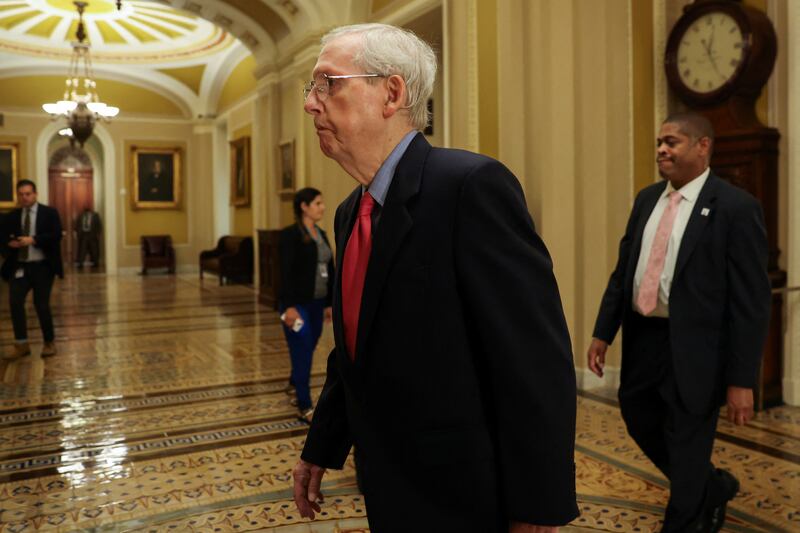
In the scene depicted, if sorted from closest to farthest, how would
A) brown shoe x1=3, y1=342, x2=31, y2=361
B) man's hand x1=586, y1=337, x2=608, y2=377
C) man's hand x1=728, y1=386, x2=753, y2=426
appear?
1. man's hand x1=728, y1=386, x2=753, y2=426
2. man's hand x1=586, y1=337, x2=608, y2=377
3. brown shoe x1=3, y1=342, x2=31, y2=361

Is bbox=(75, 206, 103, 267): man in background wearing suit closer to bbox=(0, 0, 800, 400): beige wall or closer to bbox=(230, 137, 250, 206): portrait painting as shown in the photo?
bbox=(230, 137, 250, 206): portrait painting

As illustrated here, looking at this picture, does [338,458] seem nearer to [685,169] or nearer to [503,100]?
[685,169]

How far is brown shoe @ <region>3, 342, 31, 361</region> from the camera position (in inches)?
276

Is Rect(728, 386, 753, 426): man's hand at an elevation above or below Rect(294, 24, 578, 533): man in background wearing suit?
below

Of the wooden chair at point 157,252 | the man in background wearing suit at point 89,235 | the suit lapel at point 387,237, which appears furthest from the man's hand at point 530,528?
the man in background wearing suit at point 89,235

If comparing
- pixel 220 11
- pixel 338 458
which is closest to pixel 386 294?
pixel 338 458

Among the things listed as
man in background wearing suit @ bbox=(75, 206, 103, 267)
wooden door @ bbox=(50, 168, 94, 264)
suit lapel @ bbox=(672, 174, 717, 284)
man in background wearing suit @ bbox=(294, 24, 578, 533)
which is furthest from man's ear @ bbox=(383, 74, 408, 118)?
wooden door @ bbox=(50, 168, 94, 264)

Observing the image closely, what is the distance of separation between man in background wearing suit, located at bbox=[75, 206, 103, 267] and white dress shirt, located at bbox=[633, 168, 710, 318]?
2017 cm

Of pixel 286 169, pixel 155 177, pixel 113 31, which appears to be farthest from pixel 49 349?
pixel 155 177

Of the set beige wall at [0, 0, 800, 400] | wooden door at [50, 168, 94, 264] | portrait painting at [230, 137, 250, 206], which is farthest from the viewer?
wooden door at [50, 168, 94, 264]

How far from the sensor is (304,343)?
4625 mm

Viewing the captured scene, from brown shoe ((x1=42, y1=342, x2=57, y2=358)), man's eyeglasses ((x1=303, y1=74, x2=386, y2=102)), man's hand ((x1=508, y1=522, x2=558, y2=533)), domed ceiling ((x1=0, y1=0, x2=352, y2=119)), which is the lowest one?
brown shoe ((x1=42, y1=342, x2=57, y2=358))

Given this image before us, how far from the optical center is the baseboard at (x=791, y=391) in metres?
4.88

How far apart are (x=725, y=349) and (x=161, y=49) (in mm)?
15521
